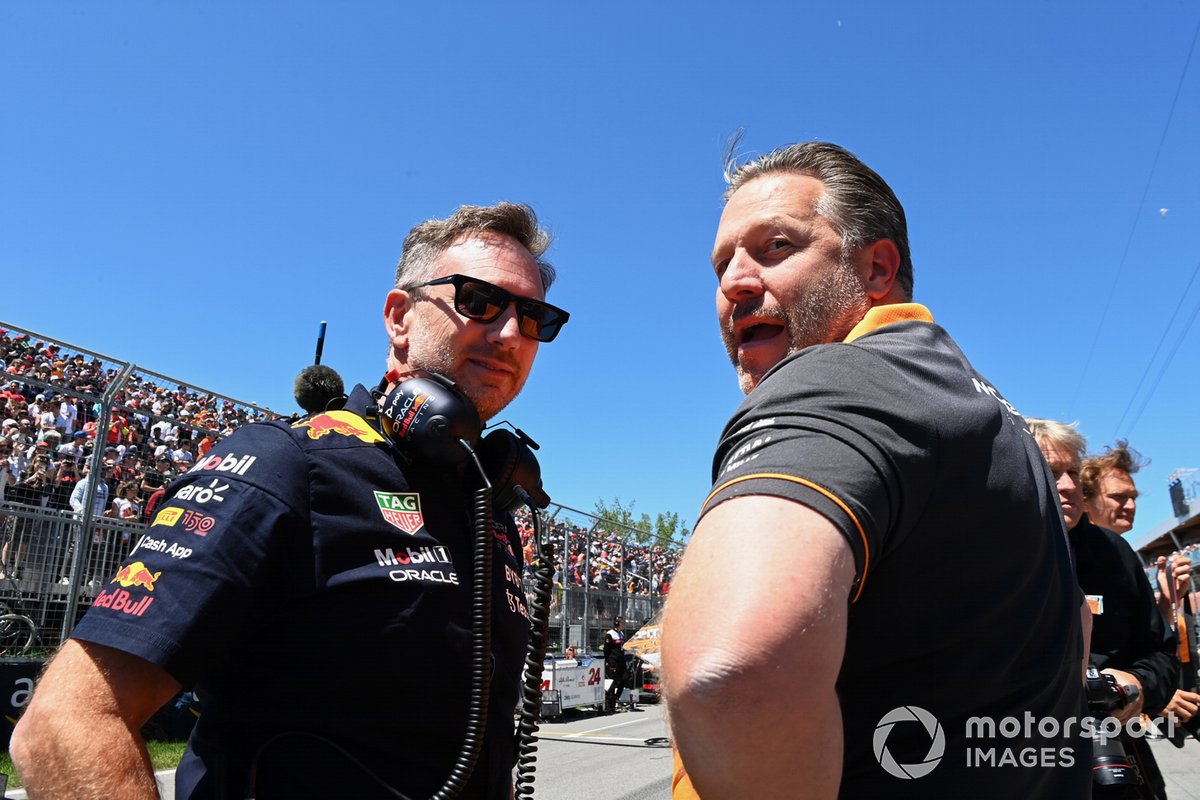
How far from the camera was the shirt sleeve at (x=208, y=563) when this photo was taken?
1449 mm

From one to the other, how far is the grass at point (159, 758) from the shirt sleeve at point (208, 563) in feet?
19.0

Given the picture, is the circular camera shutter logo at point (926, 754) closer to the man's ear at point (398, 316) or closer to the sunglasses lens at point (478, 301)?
the sunglasses lens at point (478, 301)

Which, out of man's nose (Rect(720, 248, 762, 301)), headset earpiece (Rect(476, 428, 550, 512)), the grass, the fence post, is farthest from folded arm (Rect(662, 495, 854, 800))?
the fence post

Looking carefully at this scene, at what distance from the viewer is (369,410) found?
2.06 metres

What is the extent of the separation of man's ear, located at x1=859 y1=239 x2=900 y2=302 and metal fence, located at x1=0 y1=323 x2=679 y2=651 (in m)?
6.69

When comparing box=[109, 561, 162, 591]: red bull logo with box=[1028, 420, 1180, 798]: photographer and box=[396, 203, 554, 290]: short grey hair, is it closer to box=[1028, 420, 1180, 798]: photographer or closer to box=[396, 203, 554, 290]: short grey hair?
box=[396, 203, 554, 290]: short grey hair

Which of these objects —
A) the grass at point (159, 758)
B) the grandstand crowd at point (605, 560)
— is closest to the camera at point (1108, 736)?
the grass at point (159, 758)

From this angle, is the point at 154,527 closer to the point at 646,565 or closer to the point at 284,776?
the point at 284,776

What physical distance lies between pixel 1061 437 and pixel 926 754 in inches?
124

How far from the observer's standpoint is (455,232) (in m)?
2.43

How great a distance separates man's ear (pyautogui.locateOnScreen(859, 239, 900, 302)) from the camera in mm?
1576

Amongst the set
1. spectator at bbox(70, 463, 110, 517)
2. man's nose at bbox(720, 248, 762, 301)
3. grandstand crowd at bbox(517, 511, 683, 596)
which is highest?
grandstand crowd at bbox(517, 511, 683, 596)

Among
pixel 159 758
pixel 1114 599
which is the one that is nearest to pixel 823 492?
pixel 1114 599

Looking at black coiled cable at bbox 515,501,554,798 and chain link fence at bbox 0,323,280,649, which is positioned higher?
chain link fence at bbox 0,323,280,649
